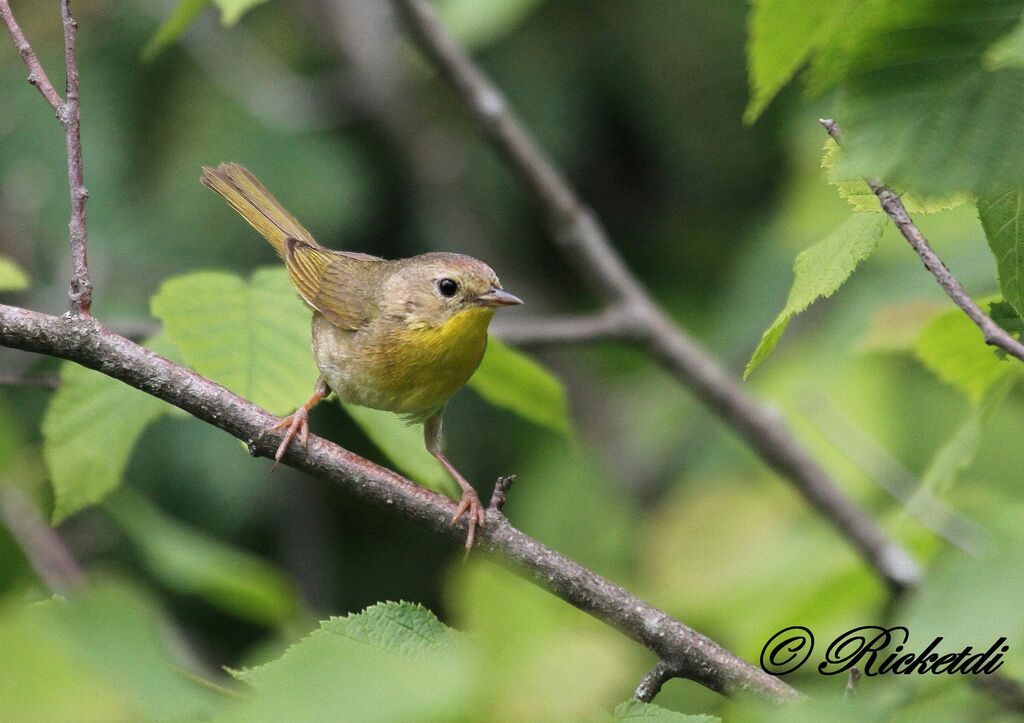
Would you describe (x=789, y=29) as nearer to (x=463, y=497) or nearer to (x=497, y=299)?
(x=463, y=497)

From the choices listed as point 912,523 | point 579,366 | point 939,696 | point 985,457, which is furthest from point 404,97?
point 939,696

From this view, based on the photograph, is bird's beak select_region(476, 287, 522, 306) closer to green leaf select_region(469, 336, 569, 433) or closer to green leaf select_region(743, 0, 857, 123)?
green leaf select_region(469, 336, 569, 433)

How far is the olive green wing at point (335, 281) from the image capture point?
3822 mm

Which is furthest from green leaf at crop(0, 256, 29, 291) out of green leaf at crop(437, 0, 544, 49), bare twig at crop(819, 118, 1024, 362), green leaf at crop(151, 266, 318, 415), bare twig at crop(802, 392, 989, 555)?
bare twig at crop(802, 392, 989, 555)

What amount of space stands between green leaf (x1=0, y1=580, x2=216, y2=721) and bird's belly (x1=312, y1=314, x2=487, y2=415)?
239 centimetres

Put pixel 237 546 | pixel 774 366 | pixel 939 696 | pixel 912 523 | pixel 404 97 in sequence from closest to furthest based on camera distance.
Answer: pixel 939 696 < pixel 912 523 < pixel 774 366 < pixel 237 546 < pixel 404 97

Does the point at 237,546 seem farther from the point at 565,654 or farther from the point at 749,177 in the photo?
the point at 565,654

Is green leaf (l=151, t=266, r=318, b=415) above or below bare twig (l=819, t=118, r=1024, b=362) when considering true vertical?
above

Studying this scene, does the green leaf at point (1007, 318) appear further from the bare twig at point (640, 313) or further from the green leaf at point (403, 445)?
the bare twig at point (640, 313)

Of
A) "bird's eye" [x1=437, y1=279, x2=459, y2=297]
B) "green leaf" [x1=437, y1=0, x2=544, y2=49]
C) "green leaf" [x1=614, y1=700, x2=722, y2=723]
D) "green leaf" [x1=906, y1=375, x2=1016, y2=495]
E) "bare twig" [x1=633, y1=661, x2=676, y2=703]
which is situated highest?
"green leaf" [x1=437, y1=0, x2=544, y2=49]

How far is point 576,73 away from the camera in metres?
7.54

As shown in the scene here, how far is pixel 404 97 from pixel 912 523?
5.04 meters

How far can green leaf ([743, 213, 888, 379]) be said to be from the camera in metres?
1.84

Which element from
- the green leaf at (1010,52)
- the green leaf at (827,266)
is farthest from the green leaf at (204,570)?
the green leaf at (1010,52)
